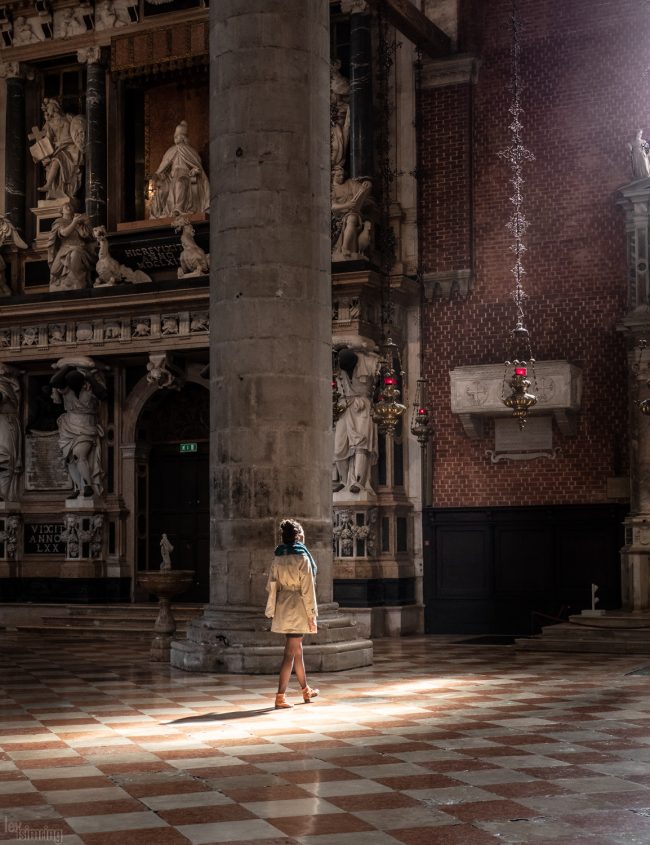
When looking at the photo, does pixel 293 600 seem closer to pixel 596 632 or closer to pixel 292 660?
pixel 292 660

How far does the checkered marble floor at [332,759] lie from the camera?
6.55 metres

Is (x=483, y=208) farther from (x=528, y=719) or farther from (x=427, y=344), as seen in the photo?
(x=528, y=719)

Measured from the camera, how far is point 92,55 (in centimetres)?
2281

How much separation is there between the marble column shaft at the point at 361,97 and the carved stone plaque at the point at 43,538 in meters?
7.98

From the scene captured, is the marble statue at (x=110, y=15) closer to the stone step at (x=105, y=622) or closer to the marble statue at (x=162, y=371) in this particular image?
the marble statue at (x=162, y=371)

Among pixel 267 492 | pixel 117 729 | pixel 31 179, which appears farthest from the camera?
pixel 31 179

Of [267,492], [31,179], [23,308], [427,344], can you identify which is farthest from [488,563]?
[31,179]

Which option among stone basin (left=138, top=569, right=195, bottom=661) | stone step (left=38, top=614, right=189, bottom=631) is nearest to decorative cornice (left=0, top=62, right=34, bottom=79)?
stone step (left=38, top=614, right=189, bottom=631)

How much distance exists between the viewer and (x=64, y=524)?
22.2 meters

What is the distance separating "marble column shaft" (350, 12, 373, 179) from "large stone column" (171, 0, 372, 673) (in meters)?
6.04

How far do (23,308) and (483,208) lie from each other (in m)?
7.78

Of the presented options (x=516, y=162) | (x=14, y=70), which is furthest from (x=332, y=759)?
(x=14, y=70)

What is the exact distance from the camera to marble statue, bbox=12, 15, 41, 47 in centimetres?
2333

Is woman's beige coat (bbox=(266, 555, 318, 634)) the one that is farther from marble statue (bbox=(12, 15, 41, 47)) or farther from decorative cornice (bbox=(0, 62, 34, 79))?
marble statue (bbox=(12, 15, 41, 47))
